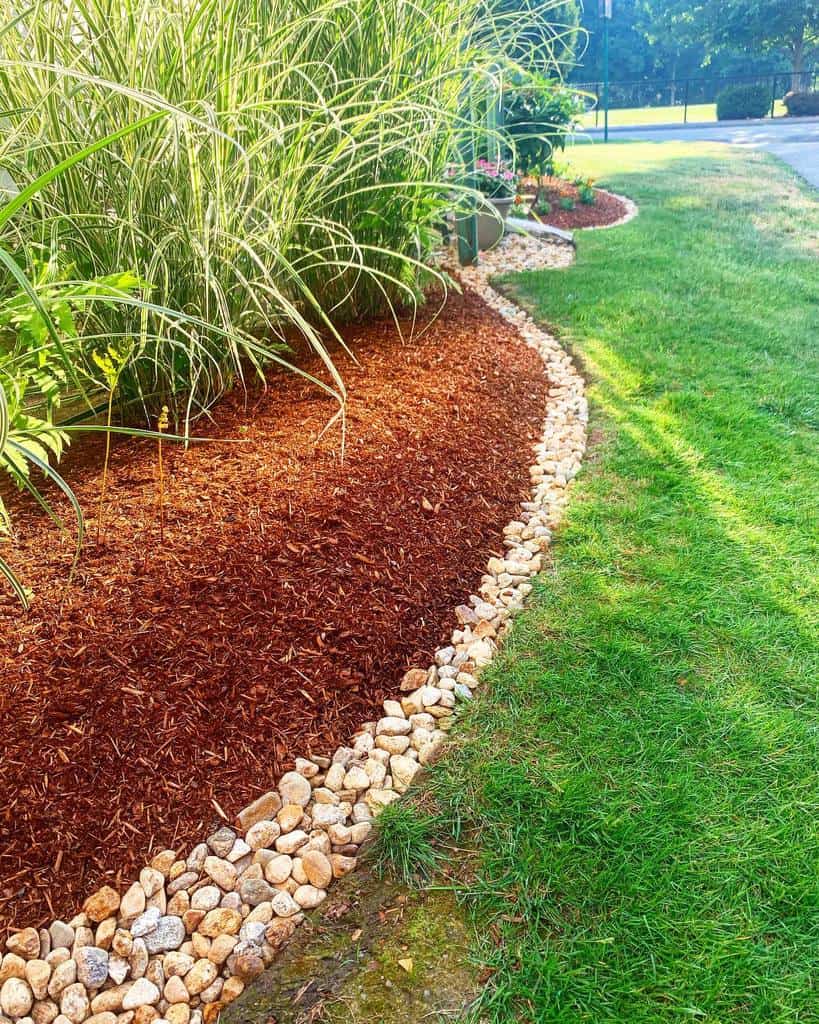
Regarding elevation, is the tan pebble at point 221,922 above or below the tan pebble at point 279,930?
above

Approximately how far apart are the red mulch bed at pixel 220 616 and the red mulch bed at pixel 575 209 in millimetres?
4852

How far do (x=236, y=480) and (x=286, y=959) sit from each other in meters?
1.20

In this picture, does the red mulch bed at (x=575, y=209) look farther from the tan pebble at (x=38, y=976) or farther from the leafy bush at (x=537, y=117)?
the tan pebble at (x=38, y=976)

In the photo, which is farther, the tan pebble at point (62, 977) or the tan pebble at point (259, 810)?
the tan pebble at point (259, 810)

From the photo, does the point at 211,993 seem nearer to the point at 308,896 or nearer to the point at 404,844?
the point at 308,896

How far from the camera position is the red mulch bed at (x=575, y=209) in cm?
661

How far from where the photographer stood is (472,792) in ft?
4.90

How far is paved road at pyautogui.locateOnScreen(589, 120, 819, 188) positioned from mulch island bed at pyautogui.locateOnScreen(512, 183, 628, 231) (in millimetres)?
2385

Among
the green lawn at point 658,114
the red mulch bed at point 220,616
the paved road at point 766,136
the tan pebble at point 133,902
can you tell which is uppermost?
the green lawn at point 658,114

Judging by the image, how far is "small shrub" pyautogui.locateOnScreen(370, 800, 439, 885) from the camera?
53.8 inches

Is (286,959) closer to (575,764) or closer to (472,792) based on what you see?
(472,792)

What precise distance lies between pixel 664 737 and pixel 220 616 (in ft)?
3.38

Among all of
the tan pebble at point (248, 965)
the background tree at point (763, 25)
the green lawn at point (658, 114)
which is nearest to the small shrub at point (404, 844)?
the tan pebble at point (248, 965)

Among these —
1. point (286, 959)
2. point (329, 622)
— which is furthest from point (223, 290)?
point (286, 959)
